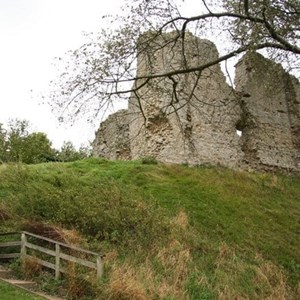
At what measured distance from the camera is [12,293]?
915 centimetres

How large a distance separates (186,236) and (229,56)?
4653 millimetres

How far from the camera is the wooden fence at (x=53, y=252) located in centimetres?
989

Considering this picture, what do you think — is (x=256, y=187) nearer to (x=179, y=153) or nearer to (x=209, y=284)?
(x=179, y=153)

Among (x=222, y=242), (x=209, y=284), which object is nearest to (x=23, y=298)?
(x=209, y=284)

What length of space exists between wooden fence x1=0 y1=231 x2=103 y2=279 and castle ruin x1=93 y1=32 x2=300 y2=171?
8135 millimetres

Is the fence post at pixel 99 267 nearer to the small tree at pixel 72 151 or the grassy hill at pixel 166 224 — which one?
the grassy hill at pixel 166 224

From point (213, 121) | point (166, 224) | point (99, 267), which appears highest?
point (213, 121)

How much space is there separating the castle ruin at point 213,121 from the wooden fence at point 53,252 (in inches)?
320

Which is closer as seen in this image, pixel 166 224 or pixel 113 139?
pixel 166 224

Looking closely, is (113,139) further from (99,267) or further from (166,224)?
(99,267)

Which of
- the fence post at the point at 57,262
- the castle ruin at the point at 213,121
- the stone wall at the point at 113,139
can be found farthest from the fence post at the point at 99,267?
the stone wall at the point at 113,139

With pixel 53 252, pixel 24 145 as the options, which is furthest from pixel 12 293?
pixel 24 145

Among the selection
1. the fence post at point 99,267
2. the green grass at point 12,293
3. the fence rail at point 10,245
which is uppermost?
the fence rail at point 10,245

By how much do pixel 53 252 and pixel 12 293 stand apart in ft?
5.26
